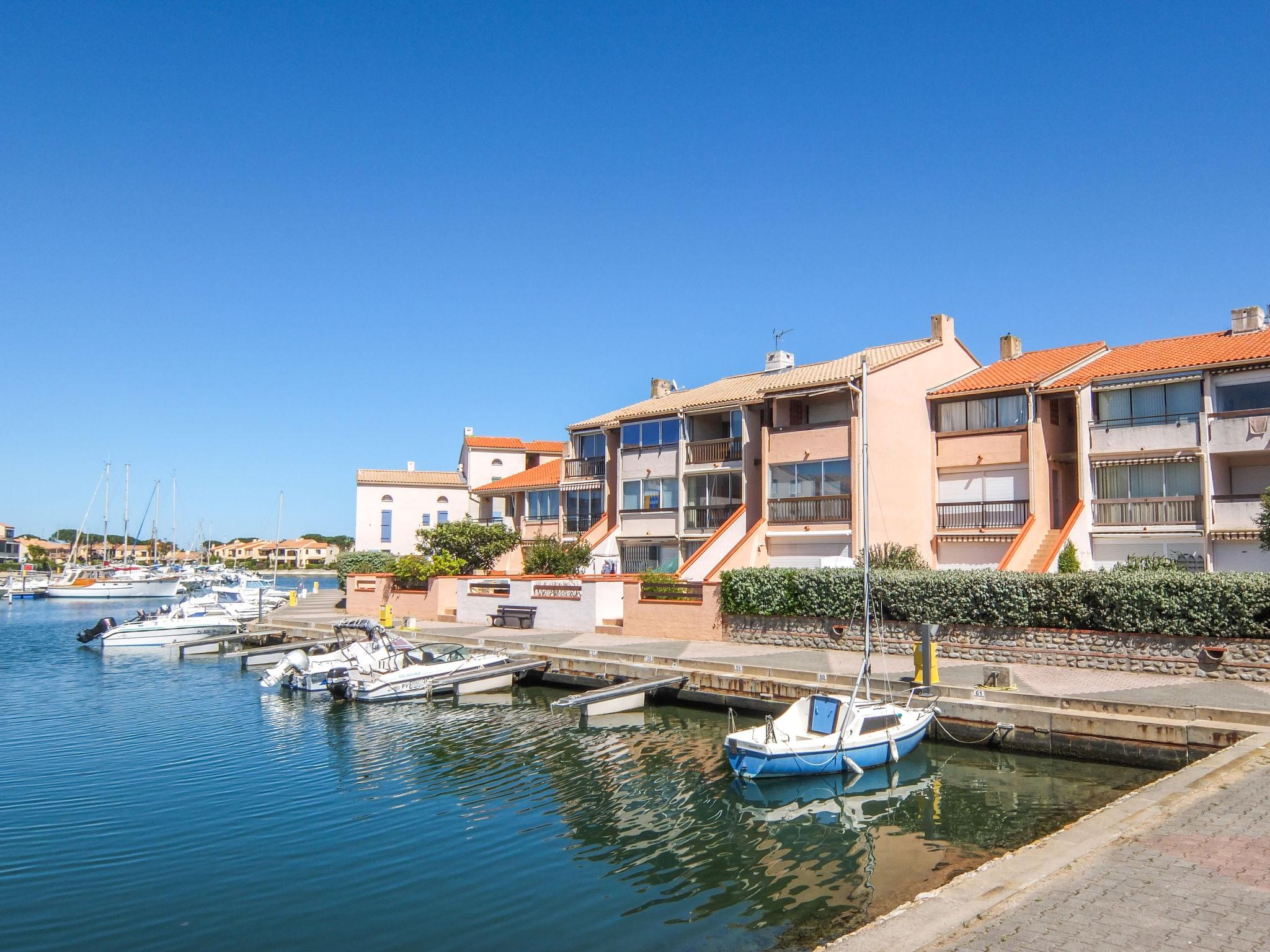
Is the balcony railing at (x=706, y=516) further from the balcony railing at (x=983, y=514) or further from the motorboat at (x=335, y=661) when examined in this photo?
the motorboat at (x=335, y=661)

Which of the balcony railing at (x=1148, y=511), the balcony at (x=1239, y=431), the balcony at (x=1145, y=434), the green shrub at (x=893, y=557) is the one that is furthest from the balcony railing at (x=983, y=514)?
the balcony at (x=1239, y=431)

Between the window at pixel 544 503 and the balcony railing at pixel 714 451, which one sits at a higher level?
the balcony railing at pixel 714 451

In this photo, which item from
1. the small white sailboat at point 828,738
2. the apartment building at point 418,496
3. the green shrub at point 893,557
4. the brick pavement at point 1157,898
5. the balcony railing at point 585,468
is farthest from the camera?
the apartment building at point 418,496

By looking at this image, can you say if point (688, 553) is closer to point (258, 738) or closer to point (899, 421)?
point (899, 421)

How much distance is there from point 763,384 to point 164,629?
108ft

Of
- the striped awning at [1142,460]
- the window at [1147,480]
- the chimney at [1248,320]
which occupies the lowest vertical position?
the window at [1147,480]

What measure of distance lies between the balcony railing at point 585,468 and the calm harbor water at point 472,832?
24.2 m

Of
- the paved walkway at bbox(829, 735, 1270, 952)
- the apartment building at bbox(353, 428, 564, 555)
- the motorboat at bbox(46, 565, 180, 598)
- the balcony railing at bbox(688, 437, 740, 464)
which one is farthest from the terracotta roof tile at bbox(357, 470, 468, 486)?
the paved walkway at bbox(829, 735, 1270, 952)

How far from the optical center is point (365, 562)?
62.1 m

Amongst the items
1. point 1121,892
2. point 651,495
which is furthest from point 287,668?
point 1121,892

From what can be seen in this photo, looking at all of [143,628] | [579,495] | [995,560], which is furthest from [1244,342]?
[143,628]

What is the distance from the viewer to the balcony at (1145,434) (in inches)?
1332

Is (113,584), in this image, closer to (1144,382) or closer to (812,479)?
(812,479)

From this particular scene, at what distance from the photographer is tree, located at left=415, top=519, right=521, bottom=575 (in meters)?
45.8
